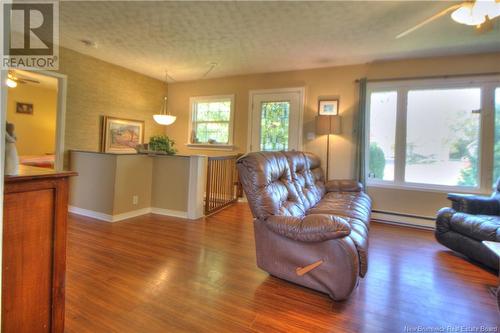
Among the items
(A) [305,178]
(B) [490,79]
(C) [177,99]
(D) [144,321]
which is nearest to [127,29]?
(C) [177,99]

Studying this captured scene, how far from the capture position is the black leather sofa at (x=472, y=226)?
2355 mm

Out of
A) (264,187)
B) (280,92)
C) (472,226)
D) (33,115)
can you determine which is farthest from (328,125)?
(33,115)

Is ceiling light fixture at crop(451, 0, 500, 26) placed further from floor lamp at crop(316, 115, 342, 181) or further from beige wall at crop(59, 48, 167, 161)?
beige wall at crop(59, 48, 167, 161)

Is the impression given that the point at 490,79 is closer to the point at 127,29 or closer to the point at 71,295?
the point at 127,29

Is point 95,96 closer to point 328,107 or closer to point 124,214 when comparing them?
point 124,214

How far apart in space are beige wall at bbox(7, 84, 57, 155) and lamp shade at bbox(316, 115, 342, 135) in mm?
6368

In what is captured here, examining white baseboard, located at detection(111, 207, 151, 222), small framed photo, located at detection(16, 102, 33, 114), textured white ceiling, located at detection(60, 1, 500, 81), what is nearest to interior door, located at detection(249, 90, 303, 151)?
textured white ceiling, located at detection(60, 1, 500, 81)

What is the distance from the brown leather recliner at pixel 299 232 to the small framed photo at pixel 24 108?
696cm

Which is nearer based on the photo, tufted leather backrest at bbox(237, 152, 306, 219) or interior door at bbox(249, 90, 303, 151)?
tufted leather backrest at bbox(237, 152, 306, 219)

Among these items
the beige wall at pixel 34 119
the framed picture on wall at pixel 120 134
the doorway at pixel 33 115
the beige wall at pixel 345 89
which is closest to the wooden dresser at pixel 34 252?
the framed picture on wall at pixel 120 134

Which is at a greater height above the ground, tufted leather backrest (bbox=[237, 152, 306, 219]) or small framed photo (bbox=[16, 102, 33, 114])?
small framed photo (bbox=[16, 102, 33, 114])

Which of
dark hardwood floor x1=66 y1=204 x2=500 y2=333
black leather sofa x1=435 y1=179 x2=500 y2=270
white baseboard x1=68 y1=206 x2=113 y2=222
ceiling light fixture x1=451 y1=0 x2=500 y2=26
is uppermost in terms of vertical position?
ceiling light fixture x1=451 y1=0 x2=500 y2=26

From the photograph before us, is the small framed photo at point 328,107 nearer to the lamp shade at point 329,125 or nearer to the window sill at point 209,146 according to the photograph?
the lamp shade at point 329,125

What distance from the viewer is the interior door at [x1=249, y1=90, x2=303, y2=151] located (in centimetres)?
467
